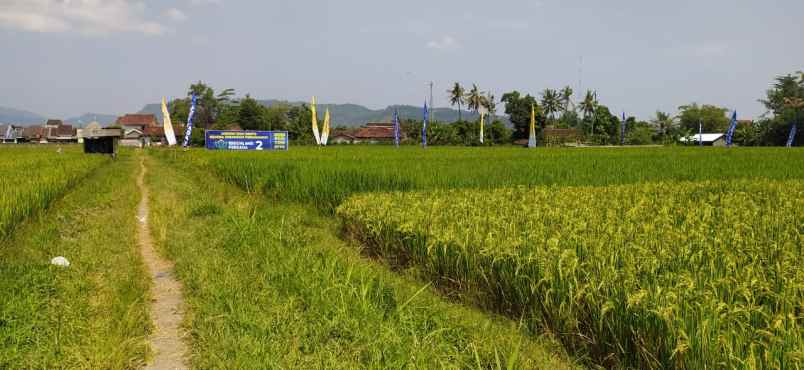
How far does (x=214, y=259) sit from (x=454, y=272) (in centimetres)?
254

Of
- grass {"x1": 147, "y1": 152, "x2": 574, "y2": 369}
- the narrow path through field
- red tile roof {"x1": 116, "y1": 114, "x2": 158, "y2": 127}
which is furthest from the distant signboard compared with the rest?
red tile roof {"x1": 116, "y1": 114, "x2": 158, "y2": 127}

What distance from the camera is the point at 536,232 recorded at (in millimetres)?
3951

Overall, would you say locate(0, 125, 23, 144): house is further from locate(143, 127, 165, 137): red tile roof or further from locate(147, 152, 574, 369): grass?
locate(147, 152, 574, 369): grass

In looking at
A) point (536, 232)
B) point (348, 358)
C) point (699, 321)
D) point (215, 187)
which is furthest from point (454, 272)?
point (215, 187)

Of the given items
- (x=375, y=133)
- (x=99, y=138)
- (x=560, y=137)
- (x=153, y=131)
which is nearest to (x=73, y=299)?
(x=99, y=138)

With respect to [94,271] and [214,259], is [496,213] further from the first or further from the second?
[94,271]

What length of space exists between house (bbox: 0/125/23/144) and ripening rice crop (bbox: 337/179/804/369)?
100 metres

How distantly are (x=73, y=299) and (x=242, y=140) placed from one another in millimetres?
24483

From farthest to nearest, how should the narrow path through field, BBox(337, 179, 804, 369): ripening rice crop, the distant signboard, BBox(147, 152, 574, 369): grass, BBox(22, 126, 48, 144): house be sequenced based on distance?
1. BBox(22, 126, 48, 144): house
2. the distant signboard
3. the narrow path through field
4. BBox(147, 152, 574, 369): grass
5. BBox(337, 179, 804, 369): ripening rice crop

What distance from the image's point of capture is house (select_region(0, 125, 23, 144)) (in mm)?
83250

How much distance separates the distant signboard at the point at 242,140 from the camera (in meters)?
26.9

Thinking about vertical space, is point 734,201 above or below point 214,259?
above

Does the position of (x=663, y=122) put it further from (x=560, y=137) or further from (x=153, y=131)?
(x=153, y=131)

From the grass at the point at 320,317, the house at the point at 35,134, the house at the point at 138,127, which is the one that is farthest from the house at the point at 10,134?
the grass at the point at 320,317
